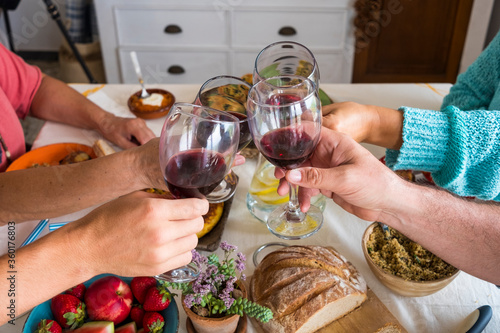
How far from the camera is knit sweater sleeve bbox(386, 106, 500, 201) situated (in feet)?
3.34

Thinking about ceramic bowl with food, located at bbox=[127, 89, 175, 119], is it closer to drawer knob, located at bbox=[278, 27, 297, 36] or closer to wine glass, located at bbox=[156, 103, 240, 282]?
wine glass, located at bbox=[156, 103, 240, 282]

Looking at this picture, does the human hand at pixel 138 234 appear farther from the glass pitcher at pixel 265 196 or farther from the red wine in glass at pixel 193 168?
the glass pitcher at pixel 265 196

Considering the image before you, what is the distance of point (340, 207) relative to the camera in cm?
116

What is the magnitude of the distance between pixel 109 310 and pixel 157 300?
87mm

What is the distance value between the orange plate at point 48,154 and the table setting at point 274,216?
0.04 feet

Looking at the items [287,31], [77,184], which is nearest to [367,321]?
[77,184]

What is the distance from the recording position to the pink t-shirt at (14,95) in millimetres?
1300

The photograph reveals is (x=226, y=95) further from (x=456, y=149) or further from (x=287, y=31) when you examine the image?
(x=287, y=31)

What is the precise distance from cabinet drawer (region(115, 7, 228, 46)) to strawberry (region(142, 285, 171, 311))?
2.25 metres

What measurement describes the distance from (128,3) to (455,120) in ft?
7.43

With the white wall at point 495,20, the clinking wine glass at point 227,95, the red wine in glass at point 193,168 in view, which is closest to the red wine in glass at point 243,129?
the clinking wine glass at point 227,95

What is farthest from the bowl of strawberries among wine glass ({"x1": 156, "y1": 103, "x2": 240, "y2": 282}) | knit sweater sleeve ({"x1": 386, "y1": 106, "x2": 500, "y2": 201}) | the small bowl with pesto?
knit sweater sleeve ({"x1": 386, "y1": 106, "x2": 500, "y2": 201})

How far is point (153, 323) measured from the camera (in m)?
0.79

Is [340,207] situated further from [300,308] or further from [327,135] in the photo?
[300,308]
